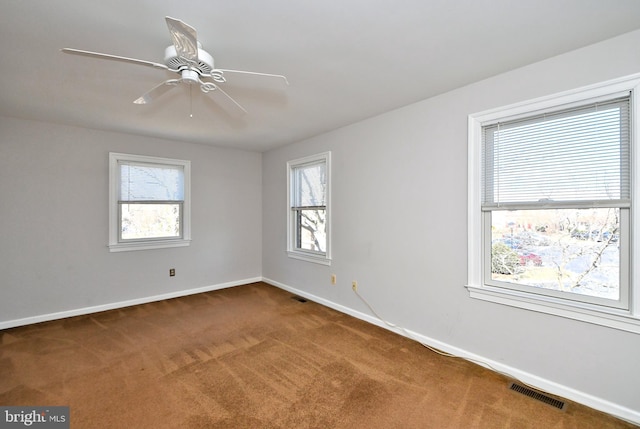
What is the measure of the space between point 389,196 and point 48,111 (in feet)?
12.5

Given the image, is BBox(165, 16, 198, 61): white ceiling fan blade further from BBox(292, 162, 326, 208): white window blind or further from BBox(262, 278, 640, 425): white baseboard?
BBox(262, 278, 640, 425): white baseboard

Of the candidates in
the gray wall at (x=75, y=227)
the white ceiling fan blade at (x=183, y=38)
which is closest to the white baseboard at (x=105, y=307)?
the gray wall at (x=75, y=227)

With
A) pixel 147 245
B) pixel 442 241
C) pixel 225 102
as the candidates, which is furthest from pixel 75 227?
pixel 442 241

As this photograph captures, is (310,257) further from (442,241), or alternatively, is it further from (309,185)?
(442,241)

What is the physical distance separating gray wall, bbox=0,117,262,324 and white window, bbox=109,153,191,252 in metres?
0.10

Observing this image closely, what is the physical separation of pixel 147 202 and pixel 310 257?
251 centimetres

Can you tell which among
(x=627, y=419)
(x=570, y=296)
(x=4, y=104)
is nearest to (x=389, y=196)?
(x=570, y=296)

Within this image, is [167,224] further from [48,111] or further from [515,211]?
[515,211]

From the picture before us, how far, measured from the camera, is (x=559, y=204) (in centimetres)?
207

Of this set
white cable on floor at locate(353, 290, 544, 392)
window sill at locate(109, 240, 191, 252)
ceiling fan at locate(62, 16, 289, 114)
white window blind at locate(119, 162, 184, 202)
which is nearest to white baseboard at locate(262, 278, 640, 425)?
white cable on floor at locate(353, 290, 544, 392)

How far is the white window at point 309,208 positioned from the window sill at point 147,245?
66.2 inches

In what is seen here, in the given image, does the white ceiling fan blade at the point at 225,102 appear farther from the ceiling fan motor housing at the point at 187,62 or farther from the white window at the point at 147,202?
the white window at the point at 147,202

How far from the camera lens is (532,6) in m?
1.56

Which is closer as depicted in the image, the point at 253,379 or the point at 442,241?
the point at 253,379
